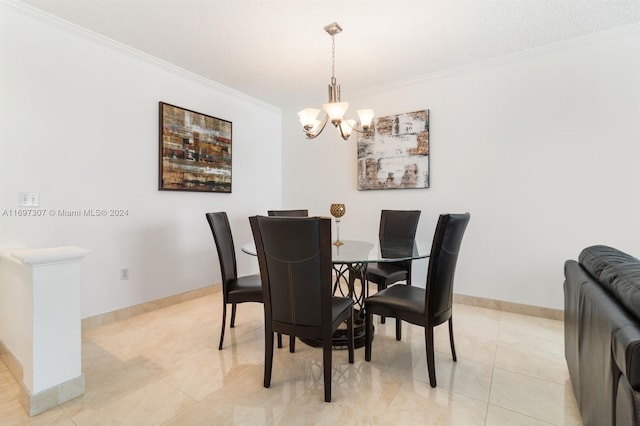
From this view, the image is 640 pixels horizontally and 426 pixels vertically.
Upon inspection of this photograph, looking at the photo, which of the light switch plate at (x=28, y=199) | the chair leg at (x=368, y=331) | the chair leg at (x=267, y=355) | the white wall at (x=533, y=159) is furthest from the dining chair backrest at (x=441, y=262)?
the light switch plate at (x=28, y=199)

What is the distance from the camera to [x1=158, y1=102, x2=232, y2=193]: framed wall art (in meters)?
2.99

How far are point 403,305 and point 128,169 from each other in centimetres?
259

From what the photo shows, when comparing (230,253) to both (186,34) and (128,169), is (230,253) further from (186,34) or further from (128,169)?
(186,34)

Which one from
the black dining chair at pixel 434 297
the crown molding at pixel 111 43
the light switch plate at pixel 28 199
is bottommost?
the black dining chair at pixel 434 297

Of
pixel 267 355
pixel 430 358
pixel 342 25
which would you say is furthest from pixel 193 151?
pixel 430 358

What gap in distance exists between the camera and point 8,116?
6.88ft

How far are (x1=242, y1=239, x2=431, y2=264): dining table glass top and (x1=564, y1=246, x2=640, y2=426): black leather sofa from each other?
761 mm

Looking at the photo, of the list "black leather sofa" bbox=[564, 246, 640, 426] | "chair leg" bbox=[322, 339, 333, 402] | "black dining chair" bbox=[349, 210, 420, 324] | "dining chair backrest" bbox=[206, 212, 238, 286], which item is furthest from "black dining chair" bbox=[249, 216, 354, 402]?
"black leather sofa" bbox=[564, 246, 640, 426]

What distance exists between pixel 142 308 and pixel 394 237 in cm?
249

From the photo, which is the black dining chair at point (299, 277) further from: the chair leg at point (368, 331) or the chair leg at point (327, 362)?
the chair leg at point (368, 331)

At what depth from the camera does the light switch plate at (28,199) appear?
7.09ft

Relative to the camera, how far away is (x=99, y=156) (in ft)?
8.41

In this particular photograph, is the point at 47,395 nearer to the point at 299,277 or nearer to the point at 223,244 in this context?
the point at 223,244

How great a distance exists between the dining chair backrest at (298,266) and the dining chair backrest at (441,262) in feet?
1.96
